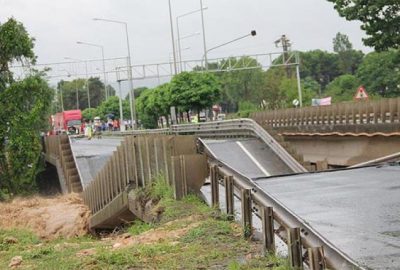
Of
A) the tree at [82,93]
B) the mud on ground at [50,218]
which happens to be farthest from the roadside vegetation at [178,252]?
the tree at [82,93]

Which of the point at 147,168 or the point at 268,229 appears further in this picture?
the point at 147,168

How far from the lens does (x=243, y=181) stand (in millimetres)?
9508

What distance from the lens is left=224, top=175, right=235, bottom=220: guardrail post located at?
31.6 ft

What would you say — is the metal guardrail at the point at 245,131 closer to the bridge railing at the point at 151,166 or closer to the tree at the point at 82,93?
the bridge railing at the point at 151,166

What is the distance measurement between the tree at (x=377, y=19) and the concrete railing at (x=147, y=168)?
576 inches

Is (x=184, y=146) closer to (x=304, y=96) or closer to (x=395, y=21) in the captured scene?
(x=395, y=21)

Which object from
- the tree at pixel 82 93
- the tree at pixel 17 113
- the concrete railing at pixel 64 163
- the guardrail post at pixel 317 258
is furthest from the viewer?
the tree at pixel 82 93

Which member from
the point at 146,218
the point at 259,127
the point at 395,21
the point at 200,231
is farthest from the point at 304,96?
the point at 200,231

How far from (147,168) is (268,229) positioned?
9023 millimetres

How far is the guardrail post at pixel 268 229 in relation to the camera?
23.3 ft

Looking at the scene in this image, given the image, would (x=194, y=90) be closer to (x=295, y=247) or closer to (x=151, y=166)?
(x=151, y=166)

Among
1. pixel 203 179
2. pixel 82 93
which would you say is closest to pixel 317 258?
pixel 203 179

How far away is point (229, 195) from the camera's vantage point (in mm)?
9719

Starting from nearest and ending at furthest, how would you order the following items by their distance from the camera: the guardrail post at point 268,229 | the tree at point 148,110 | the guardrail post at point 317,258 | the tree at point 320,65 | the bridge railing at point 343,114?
the guardrail post at point 317,258 < the guardrail post at point 268,229 < the bridge railing at point 343,114 < the tree at point 148,110 < the tree at point 320,65
